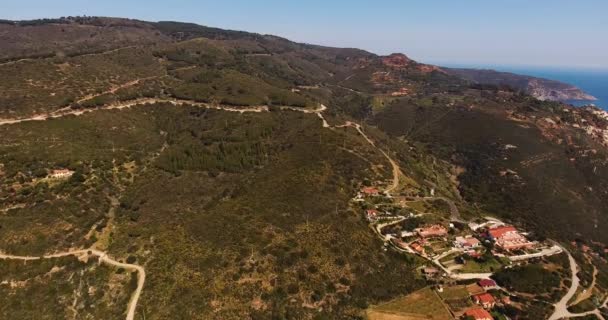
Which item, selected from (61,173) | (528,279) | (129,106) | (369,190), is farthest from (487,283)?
(129,106)

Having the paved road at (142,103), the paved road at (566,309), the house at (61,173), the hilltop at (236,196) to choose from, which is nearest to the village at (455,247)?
the hilltop at (236,196)

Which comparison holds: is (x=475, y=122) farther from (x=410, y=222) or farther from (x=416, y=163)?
(x=410, y=222)

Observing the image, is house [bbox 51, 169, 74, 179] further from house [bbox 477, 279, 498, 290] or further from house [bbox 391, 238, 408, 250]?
house [bbox 477, 279, 498, 290]

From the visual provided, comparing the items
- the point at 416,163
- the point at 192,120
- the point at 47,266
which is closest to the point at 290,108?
the point at 192,120

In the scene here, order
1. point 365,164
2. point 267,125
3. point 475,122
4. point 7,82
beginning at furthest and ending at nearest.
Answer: point 475,122, point 267,125, point 7,82, point 365,164

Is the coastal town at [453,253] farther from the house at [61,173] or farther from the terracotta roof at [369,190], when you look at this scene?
the house at [61,173]

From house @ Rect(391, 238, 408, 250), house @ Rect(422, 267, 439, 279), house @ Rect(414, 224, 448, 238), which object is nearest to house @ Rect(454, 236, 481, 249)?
house @ Rect(414, 224, 448, 238)

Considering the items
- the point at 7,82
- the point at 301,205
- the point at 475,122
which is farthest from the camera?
the point at 475,122
